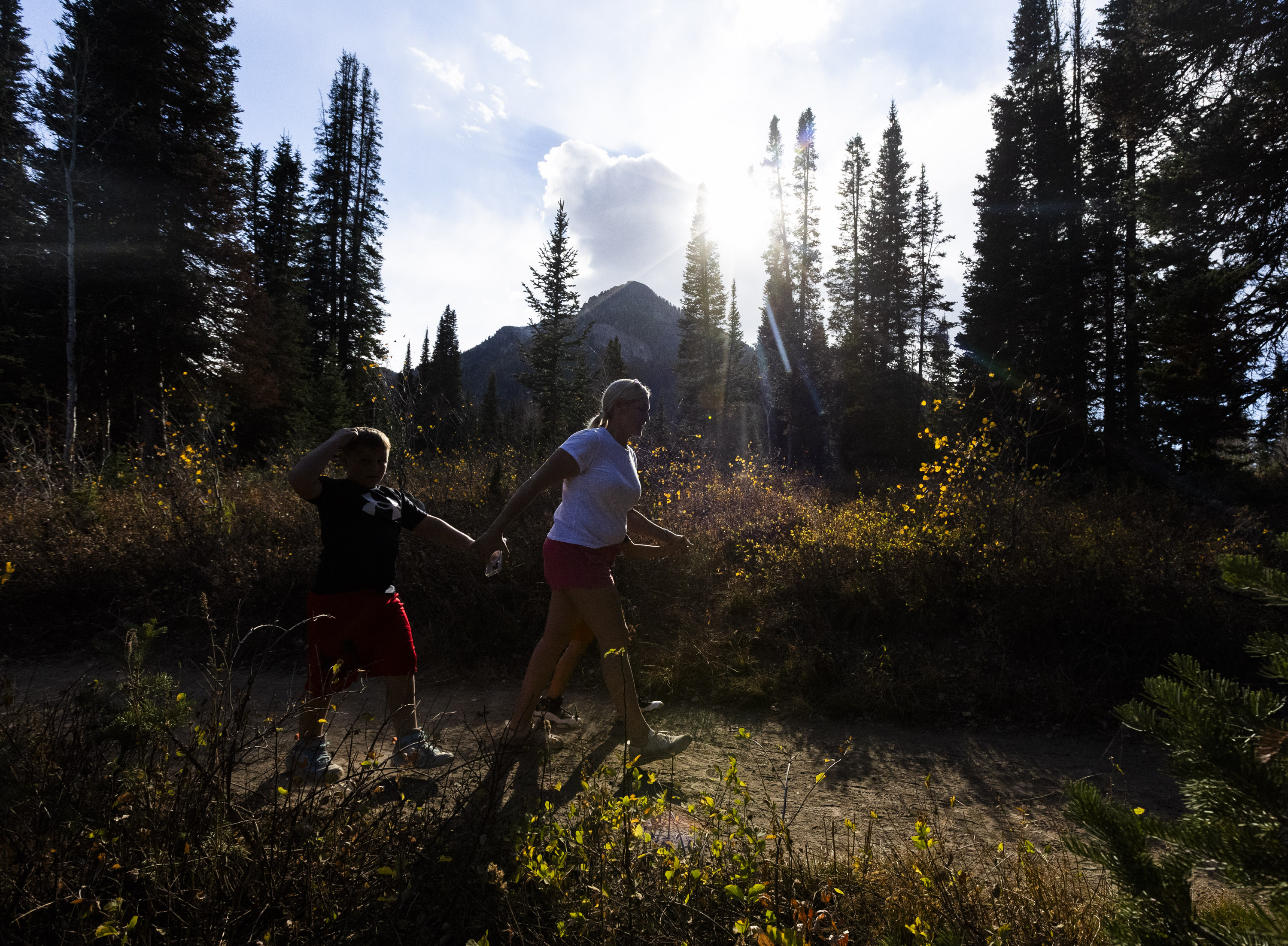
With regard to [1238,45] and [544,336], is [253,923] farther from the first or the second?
[544,336]

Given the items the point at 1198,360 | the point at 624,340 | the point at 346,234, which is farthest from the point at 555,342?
the point at 624,340

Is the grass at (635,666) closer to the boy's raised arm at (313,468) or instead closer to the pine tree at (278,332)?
the boy's raised arm at (313,468)

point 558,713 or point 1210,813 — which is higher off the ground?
point 1210,813

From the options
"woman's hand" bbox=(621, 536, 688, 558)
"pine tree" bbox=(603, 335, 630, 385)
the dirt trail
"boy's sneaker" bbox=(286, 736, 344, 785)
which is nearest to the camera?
"boy's sneaker" bbox=(286, 736, 344, 785)

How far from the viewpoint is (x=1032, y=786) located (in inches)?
134

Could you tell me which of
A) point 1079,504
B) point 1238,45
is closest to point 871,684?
point 1079,504

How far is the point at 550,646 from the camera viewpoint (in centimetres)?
338

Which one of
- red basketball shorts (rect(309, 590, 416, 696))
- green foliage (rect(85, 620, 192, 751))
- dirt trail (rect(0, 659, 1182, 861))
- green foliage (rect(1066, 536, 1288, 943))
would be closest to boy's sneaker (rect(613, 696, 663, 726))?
dirt trail (rect(0, 659, 1182, 861))

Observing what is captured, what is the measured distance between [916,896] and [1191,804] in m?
1.07

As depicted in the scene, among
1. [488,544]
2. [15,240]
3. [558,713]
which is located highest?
[15,240]

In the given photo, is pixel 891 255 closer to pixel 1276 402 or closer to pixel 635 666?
pixel 1276 402

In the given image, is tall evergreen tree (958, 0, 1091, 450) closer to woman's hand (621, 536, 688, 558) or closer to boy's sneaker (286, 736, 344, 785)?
woman's hand (621, 536, 688, 558)

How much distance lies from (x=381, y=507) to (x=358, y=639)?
67cm

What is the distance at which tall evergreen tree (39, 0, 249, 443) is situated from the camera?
1367cm
